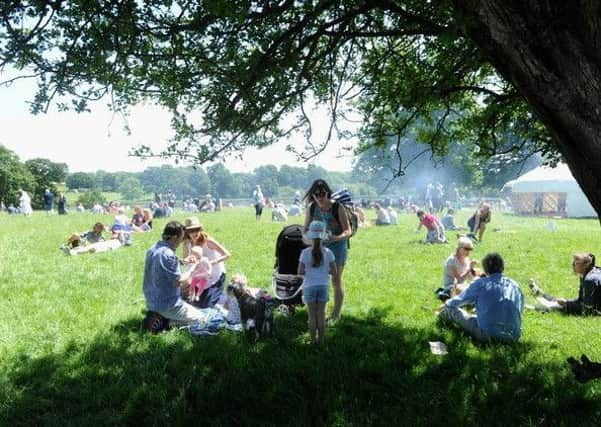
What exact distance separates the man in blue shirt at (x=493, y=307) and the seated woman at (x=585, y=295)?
2025 millimetres

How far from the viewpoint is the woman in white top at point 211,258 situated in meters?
6.93

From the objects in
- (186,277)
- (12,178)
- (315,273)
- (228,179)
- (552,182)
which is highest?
(228,179)

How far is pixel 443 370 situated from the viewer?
183 inches

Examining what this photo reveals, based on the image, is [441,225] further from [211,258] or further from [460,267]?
[211,258]

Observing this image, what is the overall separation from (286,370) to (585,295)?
5127mm

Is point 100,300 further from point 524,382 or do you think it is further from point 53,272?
point 524,382

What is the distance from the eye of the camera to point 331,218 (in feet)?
20.4

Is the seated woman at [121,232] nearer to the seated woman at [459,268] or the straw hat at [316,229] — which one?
the seated woman at [459,268]

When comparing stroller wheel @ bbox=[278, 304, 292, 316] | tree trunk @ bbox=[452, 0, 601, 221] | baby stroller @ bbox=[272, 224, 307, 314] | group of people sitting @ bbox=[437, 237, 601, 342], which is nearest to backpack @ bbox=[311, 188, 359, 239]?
baby stroller @ bbox=[272, 224, 307, 314]

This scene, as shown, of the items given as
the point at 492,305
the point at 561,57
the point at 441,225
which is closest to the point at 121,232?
the point at 441,225

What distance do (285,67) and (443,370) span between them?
3.67 metres

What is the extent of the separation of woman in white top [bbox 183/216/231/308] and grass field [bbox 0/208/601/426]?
42.5 inches

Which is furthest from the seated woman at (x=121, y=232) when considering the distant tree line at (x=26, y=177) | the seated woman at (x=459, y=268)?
the distant tree line at (x=26, y=177)

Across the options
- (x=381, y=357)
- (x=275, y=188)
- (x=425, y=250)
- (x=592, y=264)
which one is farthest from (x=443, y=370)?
(x=275, y=188)
